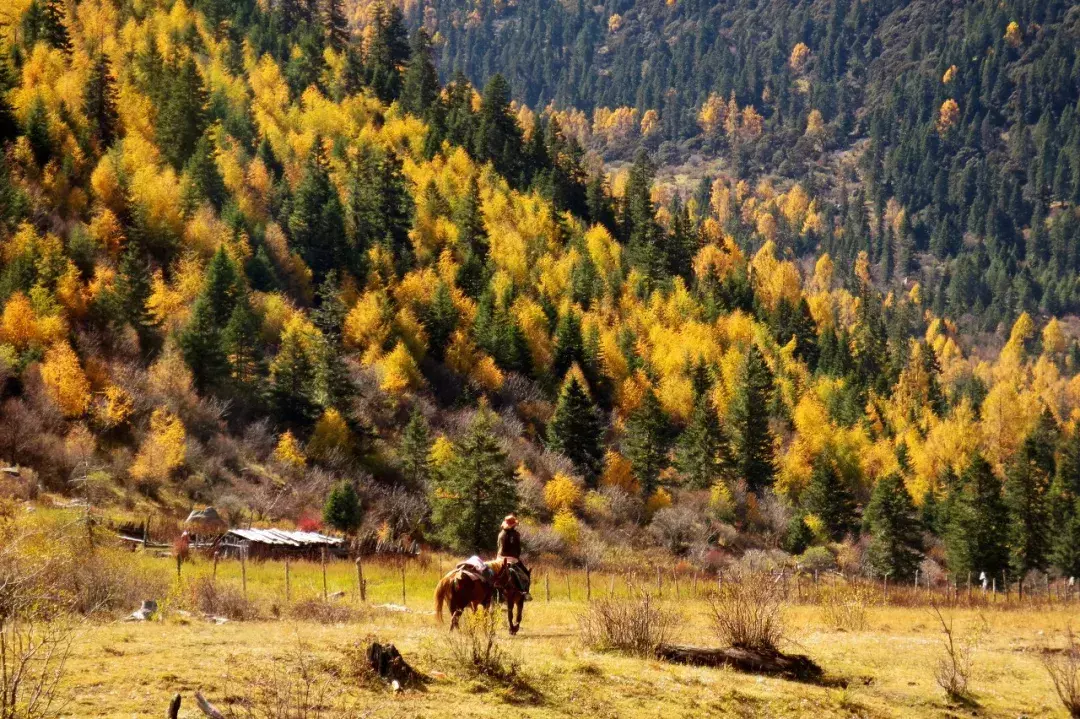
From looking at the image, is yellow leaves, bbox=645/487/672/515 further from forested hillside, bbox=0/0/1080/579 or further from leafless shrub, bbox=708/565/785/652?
leafless shrub, bbox=708/565/785/652

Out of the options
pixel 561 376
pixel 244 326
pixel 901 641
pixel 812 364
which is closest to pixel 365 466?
pixel 244 326

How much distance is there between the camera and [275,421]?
68438 millimetres

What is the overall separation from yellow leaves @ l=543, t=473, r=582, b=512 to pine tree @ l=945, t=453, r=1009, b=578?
26868 mm

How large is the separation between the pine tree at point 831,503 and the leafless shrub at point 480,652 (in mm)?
70193

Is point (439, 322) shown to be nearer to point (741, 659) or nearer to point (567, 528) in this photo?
point (567, 528)

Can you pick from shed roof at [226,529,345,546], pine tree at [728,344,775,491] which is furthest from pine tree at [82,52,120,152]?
pine tree at [728,344,775,491]

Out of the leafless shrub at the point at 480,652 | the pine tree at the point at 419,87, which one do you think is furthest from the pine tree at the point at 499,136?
the leafless shrub at the point at 480,652

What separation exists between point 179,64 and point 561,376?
185ft

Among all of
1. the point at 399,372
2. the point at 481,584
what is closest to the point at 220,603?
the point at 481,584

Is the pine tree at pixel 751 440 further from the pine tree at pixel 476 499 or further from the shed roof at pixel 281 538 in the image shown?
the shed roof at pixel 281 538

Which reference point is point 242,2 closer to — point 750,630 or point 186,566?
point 186,566

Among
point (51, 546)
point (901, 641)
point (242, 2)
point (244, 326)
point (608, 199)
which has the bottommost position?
point (901, 641)

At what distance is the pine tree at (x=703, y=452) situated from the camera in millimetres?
83250

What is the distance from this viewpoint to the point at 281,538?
43562 millimetres
